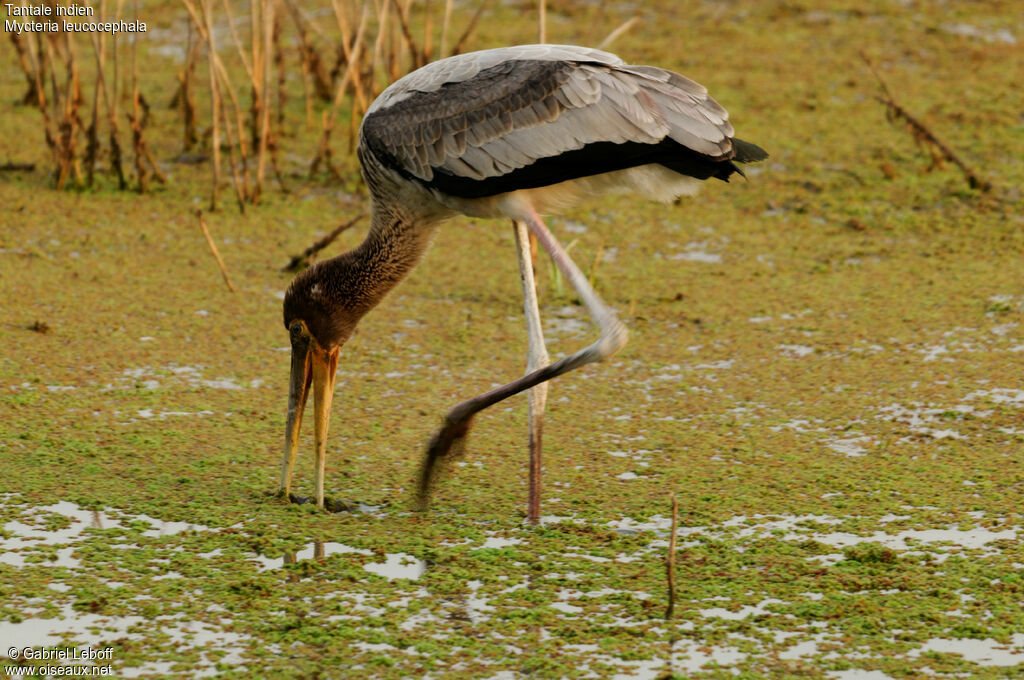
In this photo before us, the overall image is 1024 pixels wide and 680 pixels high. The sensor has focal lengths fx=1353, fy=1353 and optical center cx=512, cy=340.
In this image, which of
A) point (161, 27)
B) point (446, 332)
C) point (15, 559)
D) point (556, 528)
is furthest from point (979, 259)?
point (161, 27)

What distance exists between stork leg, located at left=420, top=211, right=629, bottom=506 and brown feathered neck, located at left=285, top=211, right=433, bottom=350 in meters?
0.56

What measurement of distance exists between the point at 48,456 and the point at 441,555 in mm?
1412

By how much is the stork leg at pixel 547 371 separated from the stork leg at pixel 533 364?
0.55 ft

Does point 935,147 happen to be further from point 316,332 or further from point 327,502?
point 327,502

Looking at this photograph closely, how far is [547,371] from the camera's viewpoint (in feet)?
12.7

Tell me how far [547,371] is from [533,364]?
0.24 m

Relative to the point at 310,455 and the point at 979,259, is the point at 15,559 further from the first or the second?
the point at 979,259

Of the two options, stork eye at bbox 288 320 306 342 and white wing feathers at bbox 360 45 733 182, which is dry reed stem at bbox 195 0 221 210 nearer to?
white wing feathers at bbox 360 45 733 182

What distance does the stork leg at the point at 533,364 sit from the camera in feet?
13.0

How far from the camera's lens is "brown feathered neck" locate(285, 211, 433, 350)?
4.13 m

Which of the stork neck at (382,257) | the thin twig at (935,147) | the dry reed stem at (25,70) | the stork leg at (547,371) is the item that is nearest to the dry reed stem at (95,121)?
the dry reed stem at (25,70)

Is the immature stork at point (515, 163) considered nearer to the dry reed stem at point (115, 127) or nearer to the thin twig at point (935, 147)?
the dry reed stem at point (115, 127)

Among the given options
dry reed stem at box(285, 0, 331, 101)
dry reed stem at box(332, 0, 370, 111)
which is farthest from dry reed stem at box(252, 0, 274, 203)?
dry reed stem at box(285, 0, 331, 101)

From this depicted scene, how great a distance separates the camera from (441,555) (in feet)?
12.0
